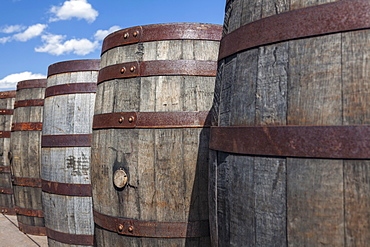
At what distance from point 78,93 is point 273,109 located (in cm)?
314

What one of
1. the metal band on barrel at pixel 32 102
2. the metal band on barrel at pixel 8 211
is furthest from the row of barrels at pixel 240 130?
the metal band on barrel at pixel 8 211

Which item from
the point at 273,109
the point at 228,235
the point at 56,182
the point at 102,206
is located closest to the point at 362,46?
the point at 273,109

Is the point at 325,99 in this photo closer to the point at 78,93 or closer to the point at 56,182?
the point at 78,93

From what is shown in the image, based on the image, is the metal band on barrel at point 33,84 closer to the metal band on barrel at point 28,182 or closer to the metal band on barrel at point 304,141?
the metal band on barrel at point 28,182

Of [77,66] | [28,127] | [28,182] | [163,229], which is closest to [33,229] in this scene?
[28,182]

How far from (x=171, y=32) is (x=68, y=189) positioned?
241cm

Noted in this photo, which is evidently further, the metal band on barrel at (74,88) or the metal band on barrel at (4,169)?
the metal band on barrel at (4,169)

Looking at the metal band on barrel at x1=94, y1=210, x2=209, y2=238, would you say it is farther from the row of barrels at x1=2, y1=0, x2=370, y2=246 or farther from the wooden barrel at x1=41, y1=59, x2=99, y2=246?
the wooden barrel at x1=41, y1=59, x2=99, y2=246

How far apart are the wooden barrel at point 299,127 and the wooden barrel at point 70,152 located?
2.71m

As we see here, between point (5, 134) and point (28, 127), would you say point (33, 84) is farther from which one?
point (5, 134)

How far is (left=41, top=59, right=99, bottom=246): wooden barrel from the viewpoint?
4.13m

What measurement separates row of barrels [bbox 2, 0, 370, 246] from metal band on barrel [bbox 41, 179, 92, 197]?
1153 millimetres

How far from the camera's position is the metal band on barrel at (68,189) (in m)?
4.12

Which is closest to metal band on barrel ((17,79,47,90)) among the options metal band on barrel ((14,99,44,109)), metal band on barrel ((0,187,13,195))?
metal band on barrel ((14,99,44,109))
